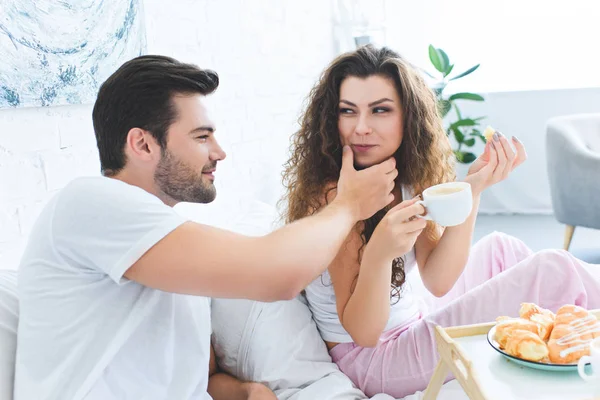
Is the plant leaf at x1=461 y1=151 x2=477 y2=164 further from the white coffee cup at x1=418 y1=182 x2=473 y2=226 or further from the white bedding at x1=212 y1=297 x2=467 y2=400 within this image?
the white coffee cup at x1=418 y1=182 x2=473 y2=226

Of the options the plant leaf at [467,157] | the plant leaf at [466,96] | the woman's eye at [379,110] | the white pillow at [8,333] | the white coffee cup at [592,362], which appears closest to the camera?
the white coffee cup at [592,362]

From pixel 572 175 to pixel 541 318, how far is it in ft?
7.07

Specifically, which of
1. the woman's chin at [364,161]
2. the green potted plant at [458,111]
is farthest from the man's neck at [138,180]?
the green potted plant at [458,111]

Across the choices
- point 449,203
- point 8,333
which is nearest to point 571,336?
point 449,203

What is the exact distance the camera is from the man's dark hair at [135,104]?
1.05 meters

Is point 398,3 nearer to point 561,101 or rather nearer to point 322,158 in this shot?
point 561,101

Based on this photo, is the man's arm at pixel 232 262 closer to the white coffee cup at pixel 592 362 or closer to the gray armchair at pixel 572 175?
the white coffee cup at pixel 592 362

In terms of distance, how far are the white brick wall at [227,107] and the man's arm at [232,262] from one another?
444 millimetres

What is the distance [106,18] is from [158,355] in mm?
837

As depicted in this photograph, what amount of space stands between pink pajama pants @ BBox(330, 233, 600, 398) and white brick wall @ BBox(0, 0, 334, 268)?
2.73ft

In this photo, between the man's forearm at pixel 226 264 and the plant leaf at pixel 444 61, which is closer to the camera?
the man's forearm at pixel 226 264

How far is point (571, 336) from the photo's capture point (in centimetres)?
96

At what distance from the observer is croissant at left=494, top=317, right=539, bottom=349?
101 centimetres

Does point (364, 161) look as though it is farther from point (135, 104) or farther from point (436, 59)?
point (436, 59)
